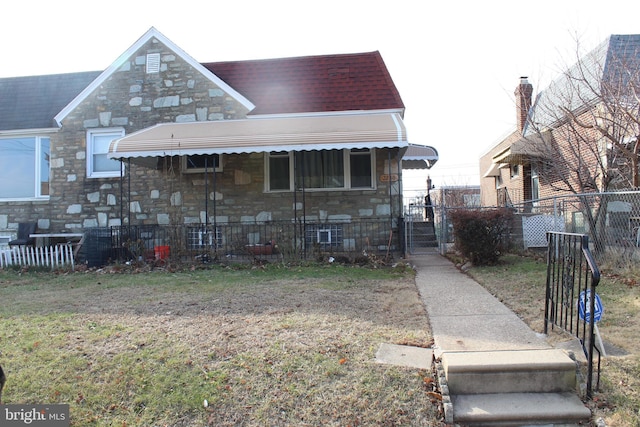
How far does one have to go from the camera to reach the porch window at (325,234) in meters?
11.9

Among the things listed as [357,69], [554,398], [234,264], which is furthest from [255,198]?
[554,398]

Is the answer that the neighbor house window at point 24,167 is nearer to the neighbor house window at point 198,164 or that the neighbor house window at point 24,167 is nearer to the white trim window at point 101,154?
the white trim window at point 101,154

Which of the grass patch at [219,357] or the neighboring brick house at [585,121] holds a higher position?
the neighboring brick house at [585,121]

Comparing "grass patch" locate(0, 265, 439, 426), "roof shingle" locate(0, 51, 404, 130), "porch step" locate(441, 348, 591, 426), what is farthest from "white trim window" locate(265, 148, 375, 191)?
"porch step" locate(441, 348, 591, 426)

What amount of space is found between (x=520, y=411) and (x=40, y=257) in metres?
11.3

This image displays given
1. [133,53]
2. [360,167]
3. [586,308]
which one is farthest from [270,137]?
[586,308]

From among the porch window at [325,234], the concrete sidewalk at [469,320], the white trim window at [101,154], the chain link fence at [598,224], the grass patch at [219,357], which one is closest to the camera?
the grass patch at [219,357]

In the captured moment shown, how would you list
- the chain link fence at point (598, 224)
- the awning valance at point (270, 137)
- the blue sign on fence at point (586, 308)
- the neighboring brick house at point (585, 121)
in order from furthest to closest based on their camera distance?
the awning valance at point (270, 137)
the neighboring brick house at point (585, 121)
the chain link fence at point (598, 224)
the blue sign on fence at point (586, 308)

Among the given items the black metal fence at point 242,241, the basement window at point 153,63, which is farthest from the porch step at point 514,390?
the basement window at point 153,63

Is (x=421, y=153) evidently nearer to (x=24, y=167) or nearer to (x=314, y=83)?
(x=314, y=83)

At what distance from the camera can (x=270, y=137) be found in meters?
10.3

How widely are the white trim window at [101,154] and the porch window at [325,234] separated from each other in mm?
5986

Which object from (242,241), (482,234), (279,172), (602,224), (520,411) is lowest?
(520,411)

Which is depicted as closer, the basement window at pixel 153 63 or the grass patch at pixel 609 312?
the grass patch at pixel 609 312
